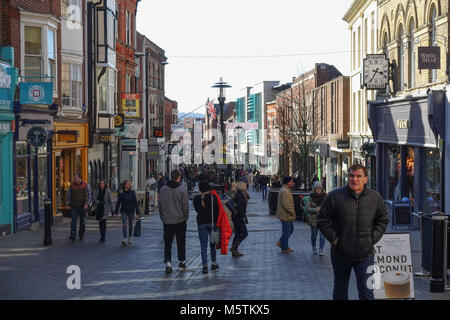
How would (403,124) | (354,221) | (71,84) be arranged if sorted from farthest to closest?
(71,84)
(403,124)
(354,221)

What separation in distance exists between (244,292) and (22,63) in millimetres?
13189

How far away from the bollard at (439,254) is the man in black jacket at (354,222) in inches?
127

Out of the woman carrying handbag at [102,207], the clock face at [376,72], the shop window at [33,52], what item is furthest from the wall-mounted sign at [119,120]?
the woman carrying handbag at [102,207]

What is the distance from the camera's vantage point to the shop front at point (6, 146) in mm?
19297

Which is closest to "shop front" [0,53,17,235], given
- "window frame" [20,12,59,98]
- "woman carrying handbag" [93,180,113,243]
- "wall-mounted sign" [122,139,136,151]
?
"window frame" [20,12,59,98]

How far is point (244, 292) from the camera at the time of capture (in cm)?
1084

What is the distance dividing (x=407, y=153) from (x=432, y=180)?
415 cm

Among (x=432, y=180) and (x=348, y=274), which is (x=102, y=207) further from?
(x=348, y=274)

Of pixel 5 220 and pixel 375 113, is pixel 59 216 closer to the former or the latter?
pixel 5 220

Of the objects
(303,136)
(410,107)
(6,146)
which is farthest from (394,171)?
(6,146)

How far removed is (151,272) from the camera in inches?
514

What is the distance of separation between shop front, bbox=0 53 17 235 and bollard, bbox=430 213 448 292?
40.7ft

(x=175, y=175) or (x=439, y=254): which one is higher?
(x=175, y=175)
